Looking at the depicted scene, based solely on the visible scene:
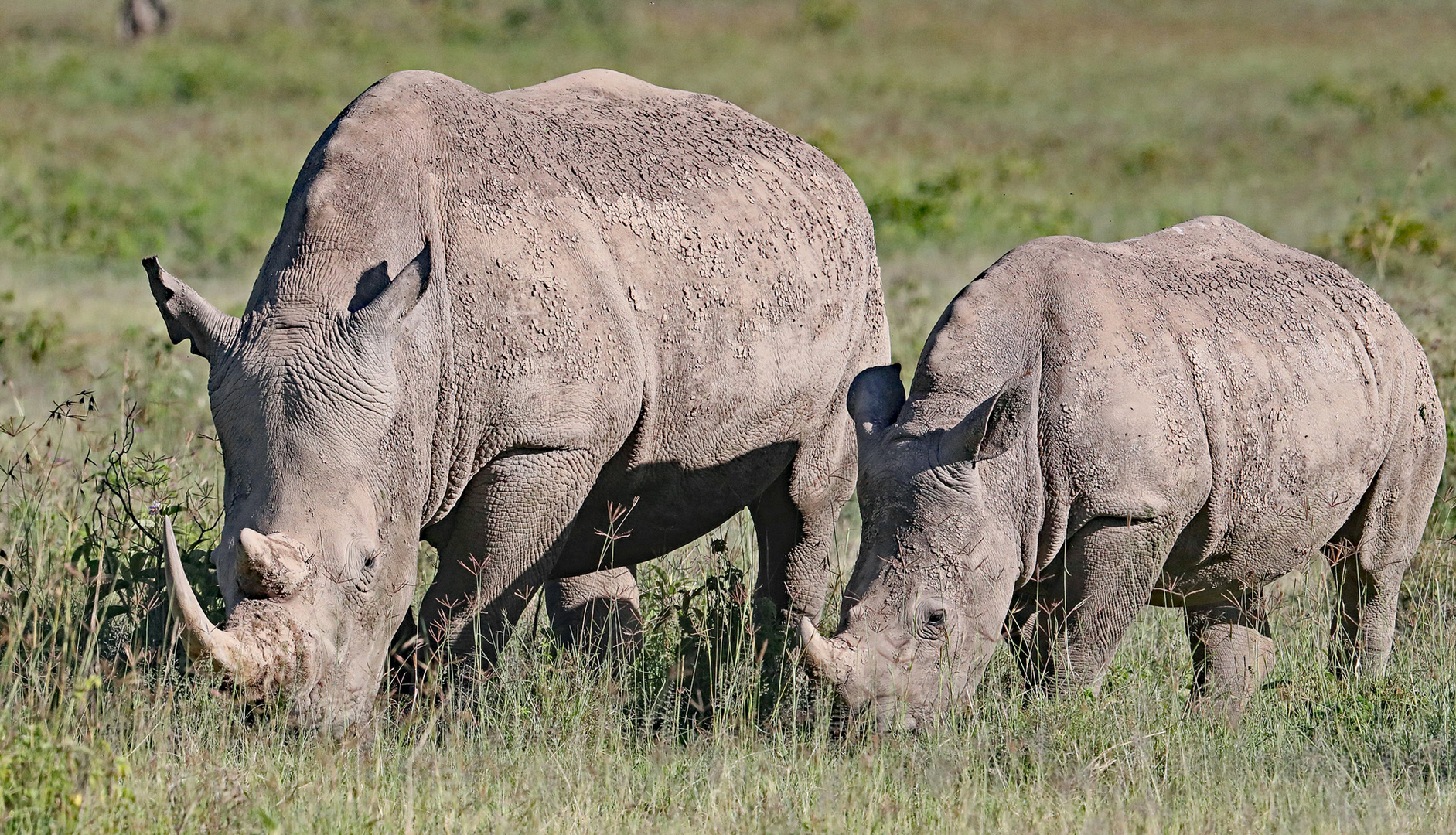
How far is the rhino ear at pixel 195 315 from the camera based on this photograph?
486 cm

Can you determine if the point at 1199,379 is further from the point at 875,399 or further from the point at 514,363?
the point at 514,363

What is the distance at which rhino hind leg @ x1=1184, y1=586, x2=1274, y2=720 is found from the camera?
6355 millimetres

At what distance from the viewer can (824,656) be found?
4.77 meters

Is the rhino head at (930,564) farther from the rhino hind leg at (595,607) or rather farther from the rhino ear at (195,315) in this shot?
the rhino ear at (195,315)

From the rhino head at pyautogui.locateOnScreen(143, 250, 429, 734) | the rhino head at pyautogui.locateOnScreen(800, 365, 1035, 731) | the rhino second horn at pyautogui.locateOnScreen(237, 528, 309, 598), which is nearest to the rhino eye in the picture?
the rhino head at pyautogui.locateOnScreen(143, 250, 429, 734)

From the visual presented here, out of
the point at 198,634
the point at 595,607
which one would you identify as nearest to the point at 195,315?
the point at 198,634

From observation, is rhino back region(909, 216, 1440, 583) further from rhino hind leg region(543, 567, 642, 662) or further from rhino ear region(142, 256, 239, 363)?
rhino ear region(142, 256, 239, 363)

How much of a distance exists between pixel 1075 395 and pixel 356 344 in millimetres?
2296

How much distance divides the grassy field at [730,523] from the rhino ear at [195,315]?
832 millimetres

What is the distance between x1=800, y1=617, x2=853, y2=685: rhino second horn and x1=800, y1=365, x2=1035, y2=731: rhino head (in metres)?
0.02

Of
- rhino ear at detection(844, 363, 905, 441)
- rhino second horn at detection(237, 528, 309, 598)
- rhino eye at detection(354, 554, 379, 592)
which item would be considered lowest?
rhino eye at detection(354, 554, 379, 592)

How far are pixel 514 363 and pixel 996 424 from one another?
1487mm

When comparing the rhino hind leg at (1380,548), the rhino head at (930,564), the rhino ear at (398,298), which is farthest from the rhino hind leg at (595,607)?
the rhino hind leg at (1380,548)

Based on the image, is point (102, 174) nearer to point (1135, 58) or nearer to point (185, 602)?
point (185, 602)
